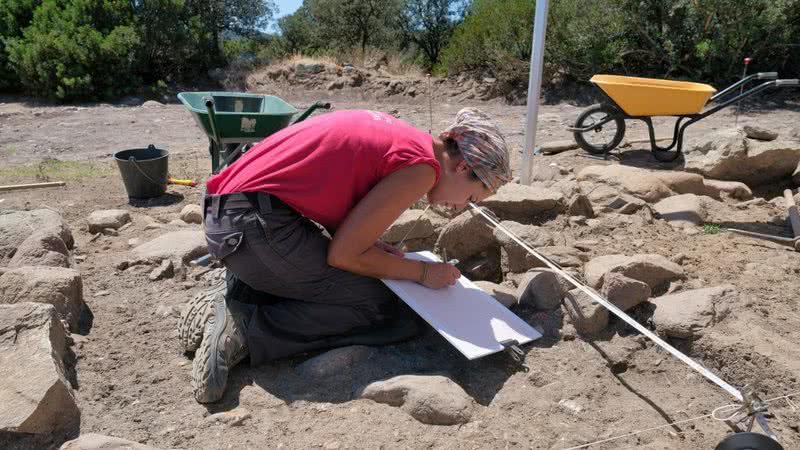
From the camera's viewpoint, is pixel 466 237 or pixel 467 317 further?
pixel 466 237

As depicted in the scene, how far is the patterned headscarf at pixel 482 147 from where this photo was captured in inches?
92.0

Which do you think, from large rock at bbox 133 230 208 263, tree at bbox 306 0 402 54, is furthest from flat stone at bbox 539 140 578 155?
tree at bbox 306 0 402 54

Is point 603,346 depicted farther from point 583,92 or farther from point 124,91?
point 124,91

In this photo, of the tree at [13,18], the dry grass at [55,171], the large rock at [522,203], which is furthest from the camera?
the tree at [13,18]

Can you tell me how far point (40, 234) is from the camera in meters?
3.43

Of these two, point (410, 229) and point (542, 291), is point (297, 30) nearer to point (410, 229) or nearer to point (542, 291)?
point (410, 229)

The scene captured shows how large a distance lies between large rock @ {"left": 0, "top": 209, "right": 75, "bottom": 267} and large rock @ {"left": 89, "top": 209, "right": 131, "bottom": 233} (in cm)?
31

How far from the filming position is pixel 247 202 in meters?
2.41

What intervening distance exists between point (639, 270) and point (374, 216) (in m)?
1.32

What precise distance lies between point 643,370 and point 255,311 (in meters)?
1.50

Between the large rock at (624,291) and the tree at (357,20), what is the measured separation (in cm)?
1879

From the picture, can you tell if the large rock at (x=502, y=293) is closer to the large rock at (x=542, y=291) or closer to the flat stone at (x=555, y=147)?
the large rock at (x=542, y=291)

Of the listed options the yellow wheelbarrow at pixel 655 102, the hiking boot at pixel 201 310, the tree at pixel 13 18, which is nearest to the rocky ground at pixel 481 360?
the hiking boot at pixel 201 310

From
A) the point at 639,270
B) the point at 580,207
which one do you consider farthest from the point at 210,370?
the point at 580,207
